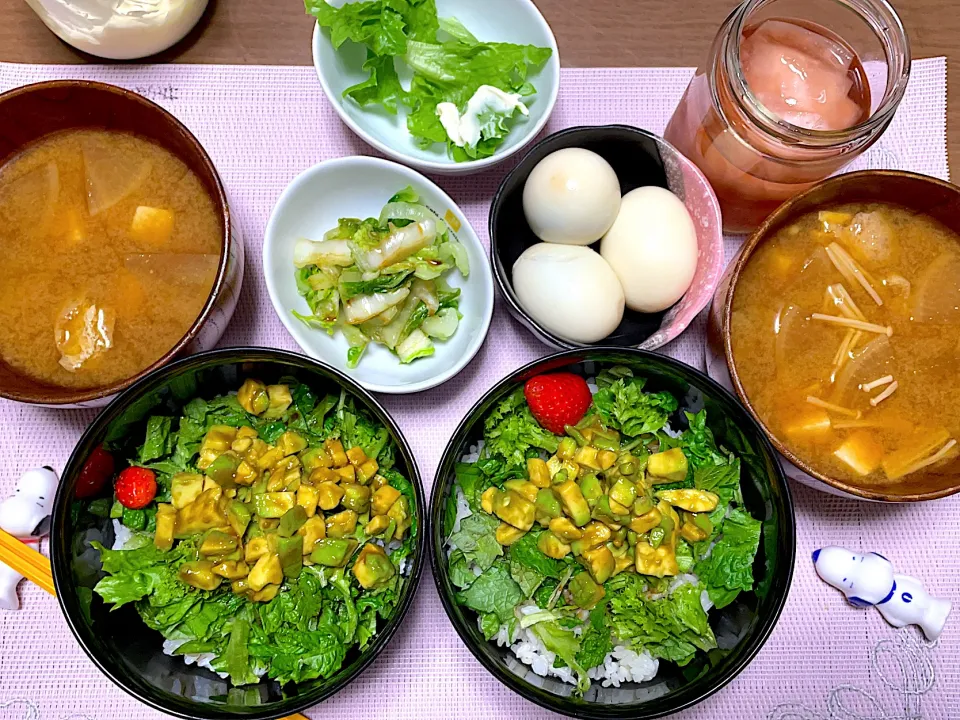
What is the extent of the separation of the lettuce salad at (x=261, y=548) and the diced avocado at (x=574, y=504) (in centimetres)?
26

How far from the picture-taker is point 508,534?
1241 mm

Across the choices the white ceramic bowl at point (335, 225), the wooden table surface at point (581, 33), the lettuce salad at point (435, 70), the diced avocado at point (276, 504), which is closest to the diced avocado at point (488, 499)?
the white ceramic bowl at point (335, 225)

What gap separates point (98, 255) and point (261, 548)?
1.96 ft

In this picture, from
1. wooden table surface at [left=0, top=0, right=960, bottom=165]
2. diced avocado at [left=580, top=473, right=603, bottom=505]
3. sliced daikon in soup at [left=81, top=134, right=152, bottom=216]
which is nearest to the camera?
diced avocado at [left=580, top=473, right=603, bottom=505]

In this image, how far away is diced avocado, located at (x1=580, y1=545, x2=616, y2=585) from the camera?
3.98ft

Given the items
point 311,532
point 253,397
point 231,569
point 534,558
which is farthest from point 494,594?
point 253,397

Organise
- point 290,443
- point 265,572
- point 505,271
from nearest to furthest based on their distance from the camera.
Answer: point 265,572 < point 290,443 < point 505,271

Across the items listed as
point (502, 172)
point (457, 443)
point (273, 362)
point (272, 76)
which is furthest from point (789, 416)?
point (272, 76)

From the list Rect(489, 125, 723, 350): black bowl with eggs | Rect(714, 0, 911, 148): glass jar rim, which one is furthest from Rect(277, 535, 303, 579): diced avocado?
Rect(714, 0, 911, 148): glass jar rim

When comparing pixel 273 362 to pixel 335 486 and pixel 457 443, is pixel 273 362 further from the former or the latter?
pixel 457 443

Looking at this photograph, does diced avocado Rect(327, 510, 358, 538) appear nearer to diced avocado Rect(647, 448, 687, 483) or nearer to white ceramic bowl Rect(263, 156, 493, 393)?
white ceramic bowl Rect(263, 156, 493, 393)

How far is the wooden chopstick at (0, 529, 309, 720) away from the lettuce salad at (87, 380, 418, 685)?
0.18 meters

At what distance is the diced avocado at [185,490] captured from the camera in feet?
4.09

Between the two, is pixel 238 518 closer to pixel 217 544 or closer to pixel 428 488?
pixel 217 544
